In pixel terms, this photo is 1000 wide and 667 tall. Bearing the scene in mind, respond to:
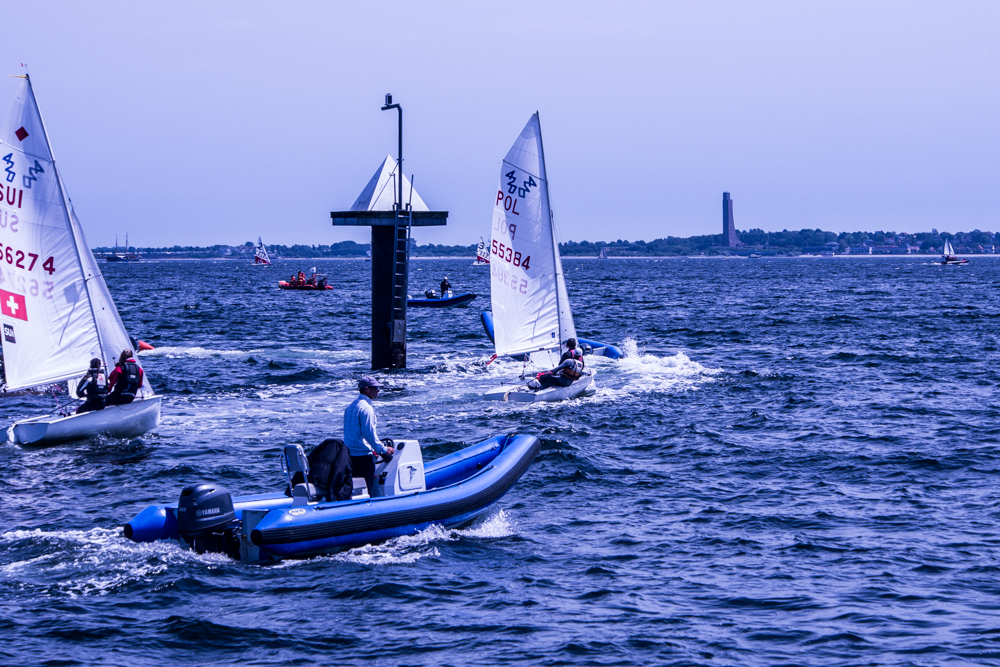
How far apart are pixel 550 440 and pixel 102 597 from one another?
9.64 meters

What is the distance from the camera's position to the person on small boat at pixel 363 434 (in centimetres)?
1213

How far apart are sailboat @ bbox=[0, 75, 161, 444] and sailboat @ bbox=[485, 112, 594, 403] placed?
9.17 metres

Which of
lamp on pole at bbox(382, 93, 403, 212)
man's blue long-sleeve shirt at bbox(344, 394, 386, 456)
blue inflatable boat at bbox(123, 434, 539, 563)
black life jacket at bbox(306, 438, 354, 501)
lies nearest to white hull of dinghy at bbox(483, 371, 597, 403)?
lamp on pole at bbox(382, 93, 403, 212)

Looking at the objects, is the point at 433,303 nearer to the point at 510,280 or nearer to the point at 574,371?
the point at 510,280

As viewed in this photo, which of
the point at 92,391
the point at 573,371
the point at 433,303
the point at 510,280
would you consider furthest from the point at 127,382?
the point at 433,303

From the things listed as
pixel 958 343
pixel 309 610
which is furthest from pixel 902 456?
pixel 958 343

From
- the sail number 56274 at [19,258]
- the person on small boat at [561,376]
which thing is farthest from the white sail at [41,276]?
the person on small boat at [561,376]

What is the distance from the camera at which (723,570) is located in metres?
11.6

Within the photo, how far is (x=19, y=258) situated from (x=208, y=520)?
9.51 metres

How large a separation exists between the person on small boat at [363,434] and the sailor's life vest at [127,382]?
7932mm

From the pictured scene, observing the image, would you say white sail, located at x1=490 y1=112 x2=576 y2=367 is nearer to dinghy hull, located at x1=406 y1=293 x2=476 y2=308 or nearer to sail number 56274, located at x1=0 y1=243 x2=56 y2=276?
sail number 56274, located at x1=0 y1=243 x2=56 y2=276

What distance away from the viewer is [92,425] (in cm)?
1830

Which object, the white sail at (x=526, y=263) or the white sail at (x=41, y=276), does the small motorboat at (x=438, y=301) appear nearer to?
the white sail at (x=526, y=263)

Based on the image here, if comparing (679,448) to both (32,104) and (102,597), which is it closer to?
(102,597)
